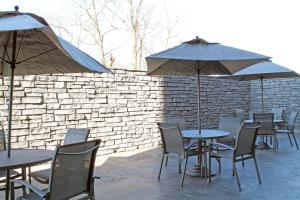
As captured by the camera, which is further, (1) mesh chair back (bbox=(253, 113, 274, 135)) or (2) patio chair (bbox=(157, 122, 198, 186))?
(1) mesh chair back (bbox=(253, 113, 274, 135))

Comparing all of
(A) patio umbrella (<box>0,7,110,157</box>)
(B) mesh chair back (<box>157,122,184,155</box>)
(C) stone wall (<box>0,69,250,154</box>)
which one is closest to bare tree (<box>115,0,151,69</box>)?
(C) stone wall (<box>0,69,250,154</box>)

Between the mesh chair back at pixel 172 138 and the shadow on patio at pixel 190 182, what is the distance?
0.47m

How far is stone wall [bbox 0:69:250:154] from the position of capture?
5812 mm

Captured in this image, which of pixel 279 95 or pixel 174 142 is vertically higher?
pixel 279 95

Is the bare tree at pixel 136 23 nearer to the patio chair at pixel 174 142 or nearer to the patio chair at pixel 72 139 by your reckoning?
the patio chair at pixel 174 142

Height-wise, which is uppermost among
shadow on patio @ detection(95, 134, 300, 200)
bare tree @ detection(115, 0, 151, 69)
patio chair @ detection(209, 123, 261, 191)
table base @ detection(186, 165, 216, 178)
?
bare tree @ detection(115, 0, 151, 69)

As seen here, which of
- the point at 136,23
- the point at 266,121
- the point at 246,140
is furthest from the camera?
the point at 136,23

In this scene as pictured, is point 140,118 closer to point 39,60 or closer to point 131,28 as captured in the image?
point 39,60

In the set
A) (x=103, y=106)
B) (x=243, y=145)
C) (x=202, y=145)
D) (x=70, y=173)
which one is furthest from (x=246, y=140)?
(x=103, y=106)

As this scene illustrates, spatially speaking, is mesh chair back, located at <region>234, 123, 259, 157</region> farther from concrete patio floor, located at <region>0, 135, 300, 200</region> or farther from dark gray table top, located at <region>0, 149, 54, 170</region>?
dark gray table top, located at <region>0, 149, 54, 170</region>

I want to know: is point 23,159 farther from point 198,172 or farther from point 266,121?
point 266,121

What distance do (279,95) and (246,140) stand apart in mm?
7935

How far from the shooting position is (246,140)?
14.8 ft

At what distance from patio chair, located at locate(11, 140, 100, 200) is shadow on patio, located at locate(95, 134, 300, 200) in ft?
4.45
